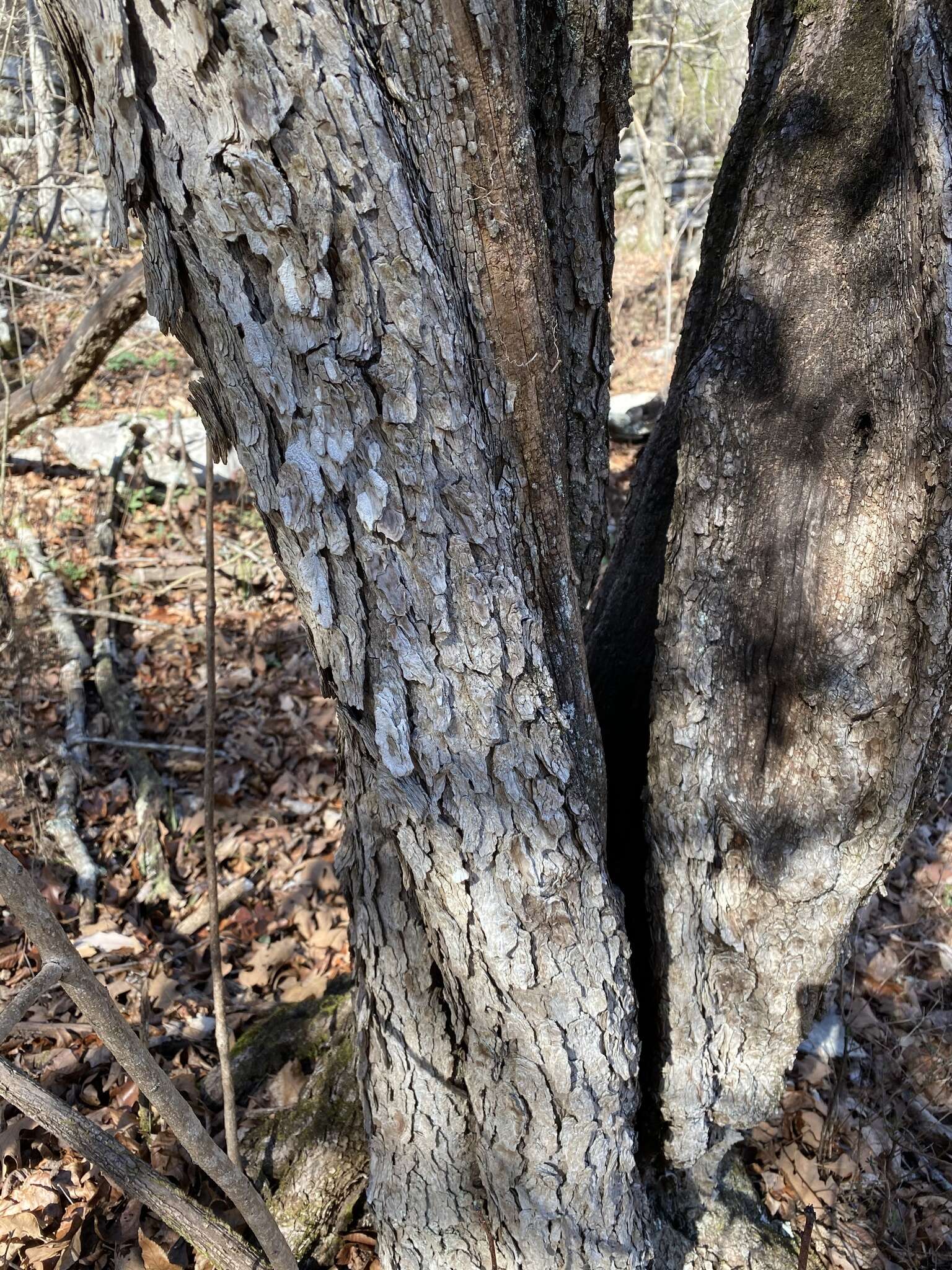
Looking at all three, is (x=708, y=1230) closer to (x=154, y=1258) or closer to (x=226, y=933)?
(x=154, y=1258)

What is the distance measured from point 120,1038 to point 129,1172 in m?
0.35

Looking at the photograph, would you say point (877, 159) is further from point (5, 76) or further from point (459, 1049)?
point (5, 76)

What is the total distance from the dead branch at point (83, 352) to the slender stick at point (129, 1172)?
4431 millimetres

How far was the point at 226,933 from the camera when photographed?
10.8ft

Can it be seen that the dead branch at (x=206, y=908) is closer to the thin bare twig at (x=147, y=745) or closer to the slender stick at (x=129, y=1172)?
the thin bare twig at (x=147, y=745)

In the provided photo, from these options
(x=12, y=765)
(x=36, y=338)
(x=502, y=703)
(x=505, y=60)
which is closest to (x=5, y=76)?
(x=36, y=338)

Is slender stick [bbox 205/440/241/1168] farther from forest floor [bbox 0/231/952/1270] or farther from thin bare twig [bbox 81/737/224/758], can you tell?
thin bare twig [bbox 81/737/224/758]

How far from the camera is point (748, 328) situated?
164 cm

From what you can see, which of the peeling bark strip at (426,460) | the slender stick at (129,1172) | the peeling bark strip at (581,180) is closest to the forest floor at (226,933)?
the slender stick at (129,1172)

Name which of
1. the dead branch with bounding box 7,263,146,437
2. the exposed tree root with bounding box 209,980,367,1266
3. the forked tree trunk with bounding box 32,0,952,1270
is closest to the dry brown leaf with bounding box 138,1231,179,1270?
the exposed tree root with bounding box 209,980,367,1266

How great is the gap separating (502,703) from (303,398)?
60 centimetres

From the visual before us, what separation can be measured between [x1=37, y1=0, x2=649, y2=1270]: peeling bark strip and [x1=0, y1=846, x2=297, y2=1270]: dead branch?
484 millimetres

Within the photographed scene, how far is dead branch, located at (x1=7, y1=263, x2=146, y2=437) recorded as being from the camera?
4855mm

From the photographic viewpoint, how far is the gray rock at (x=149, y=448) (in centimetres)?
594
